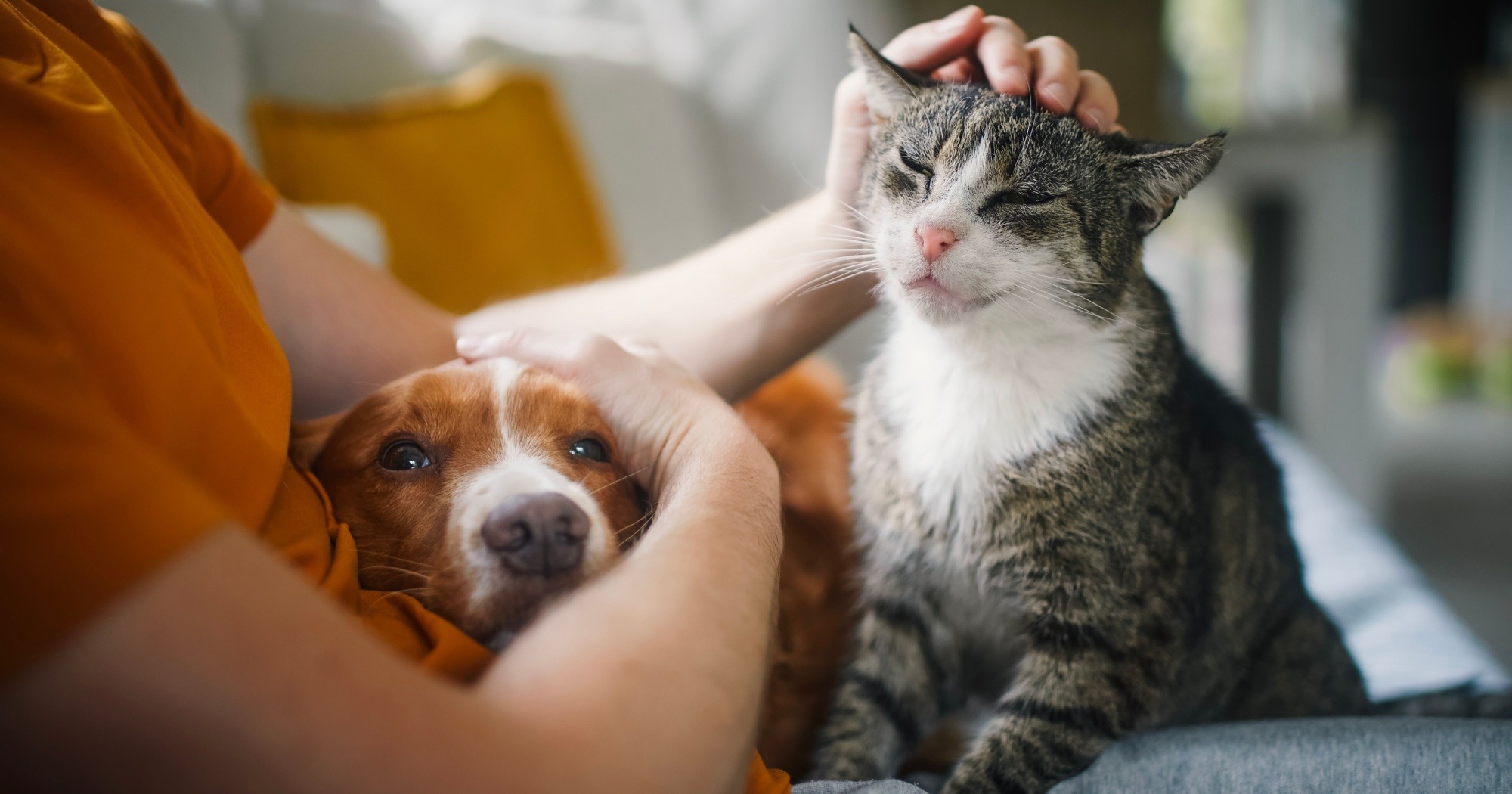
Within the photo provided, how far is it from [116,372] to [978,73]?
1033 mm

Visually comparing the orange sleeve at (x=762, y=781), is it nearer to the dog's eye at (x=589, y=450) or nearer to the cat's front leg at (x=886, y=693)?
the cat's front leg at (x=886, y=693)

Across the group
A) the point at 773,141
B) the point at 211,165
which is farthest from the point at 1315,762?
the point at 773,141

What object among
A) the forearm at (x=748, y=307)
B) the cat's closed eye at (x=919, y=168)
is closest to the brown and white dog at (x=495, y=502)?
the forearm at (x=748, y=307)

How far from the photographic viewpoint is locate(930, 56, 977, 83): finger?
1201 mm

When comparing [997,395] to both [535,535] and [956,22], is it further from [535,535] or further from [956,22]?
[535,535]

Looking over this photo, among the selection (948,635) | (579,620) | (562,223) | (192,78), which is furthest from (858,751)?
(192,78)

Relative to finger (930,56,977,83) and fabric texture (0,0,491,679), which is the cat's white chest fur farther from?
fabric texture (0,0,491,679)

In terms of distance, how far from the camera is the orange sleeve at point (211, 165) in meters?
1.02

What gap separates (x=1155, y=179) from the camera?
3.39ft

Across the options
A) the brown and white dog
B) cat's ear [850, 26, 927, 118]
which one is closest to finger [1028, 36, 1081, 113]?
cat's ear [850, 26, 927, 118]

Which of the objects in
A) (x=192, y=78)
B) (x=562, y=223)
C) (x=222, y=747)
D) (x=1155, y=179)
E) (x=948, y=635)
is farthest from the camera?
(x=562, y=223)

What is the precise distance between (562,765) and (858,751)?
0.62m

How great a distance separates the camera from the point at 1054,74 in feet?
3.46

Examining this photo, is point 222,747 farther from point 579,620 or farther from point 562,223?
point 562,223
